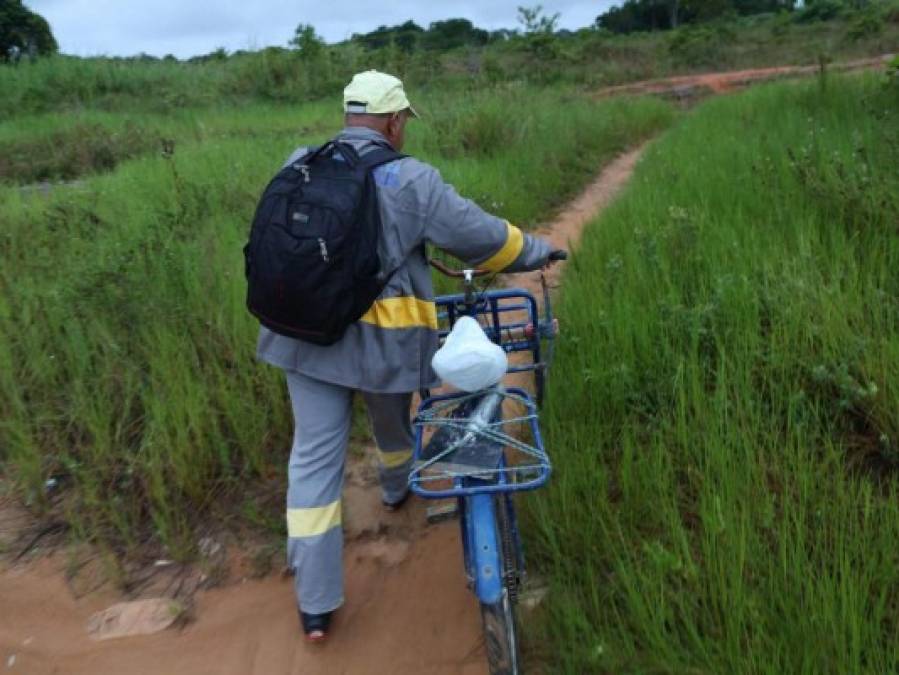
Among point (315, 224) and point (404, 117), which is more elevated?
point (404, 117)

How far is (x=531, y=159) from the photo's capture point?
7.36 meters

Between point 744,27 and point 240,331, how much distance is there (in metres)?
28.9

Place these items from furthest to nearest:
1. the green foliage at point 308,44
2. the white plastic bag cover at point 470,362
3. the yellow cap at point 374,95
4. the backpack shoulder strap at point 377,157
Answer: the green foliage at point 308,44 → the yellow cap at point 374,95 → the backpack shoulder strap at point 377,157 → the white plastic bag cover at point 470,362

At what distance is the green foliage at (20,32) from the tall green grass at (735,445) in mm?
18598

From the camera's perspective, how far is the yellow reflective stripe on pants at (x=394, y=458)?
2693 mm

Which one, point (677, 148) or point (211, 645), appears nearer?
point (211, 645)

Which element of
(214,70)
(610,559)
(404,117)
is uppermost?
(214,70)

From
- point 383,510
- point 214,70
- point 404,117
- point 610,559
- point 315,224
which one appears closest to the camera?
point 315,224

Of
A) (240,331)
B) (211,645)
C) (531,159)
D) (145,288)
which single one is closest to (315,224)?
(211,645)

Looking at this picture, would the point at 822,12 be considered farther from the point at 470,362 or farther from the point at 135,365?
the point at 470,362

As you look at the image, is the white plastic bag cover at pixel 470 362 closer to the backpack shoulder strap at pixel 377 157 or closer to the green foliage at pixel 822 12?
the backpack shoulder strap at pixel 377 157

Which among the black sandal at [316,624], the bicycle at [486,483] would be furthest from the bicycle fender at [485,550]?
the black sandal at [316,624]

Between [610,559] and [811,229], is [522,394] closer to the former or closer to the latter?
[610,559]

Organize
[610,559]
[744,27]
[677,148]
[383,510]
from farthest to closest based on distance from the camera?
1. [744,27]
2. [677,148]
3. [383,510]
4. [610,559]
